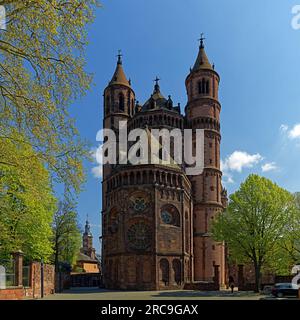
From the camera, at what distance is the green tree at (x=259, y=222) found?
39812 millimetres

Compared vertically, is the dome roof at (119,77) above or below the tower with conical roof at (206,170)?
above

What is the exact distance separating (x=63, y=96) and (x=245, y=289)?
3980cm

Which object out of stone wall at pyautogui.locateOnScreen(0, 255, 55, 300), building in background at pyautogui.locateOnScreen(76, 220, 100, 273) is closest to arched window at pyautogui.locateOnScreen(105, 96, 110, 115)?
stone wall at pyautogui.locateOnScreen(0, 255, 55, 300)

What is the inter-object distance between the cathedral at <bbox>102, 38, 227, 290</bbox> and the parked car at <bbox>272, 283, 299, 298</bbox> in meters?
15.6

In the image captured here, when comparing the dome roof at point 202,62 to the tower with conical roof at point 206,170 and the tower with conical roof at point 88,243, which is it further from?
the tower with conical roof at point 88,243

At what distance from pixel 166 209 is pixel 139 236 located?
4.74 m

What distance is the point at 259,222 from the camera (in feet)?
132

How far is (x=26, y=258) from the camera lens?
1449 inches

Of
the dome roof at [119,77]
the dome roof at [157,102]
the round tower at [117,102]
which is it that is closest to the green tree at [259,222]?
the dome roof at [157,102]

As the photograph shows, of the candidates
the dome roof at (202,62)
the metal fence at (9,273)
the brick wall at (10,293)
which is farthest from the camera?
the dome roof at (202,62)

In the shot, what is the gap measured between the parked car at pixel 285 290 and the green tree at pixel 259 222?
22.9 feet

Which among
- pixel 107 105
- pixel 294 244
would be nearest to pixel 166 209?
pixel 294 244
